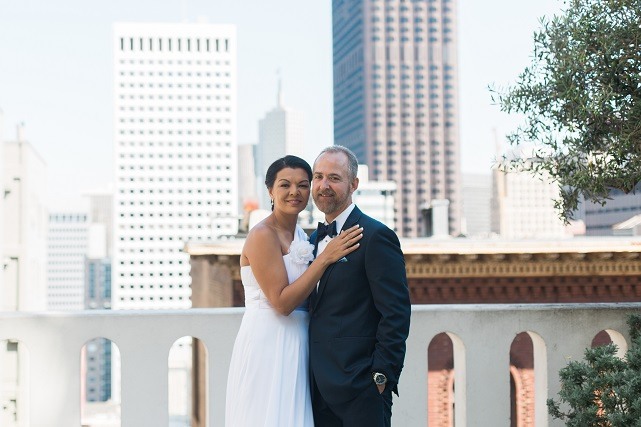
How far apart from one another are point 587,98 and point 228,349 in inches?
104

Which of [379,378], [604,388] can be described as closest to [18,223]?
[604,388]

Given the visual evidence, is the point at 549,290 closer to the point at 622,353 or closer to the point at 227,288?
the point at 227,288

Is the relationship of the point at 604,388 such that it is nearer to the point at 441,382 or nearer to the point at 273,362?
the point at 273,362

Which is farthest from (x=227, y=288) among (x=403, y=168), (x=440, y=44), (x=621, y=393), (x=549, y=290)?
(x=440, y=44)

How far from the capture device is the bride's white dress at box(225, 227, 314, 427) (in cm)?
402

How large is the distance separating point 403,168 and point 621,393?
177790mm

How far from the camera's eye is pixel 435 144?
604ft

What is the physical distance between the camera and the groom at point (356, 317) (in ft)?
12.2

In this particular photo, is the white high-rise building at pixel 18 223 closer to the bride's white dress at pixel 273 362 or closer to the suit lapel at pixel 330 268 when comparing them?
the bride's white dress at pixel 273 362

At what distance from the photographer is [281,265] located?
3.94 meters

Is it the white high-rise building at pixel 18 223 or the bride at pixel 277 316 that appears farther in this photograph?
the white high-rise building at pixel 18 223

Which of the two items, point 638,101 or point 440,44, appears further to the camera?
point 440,44

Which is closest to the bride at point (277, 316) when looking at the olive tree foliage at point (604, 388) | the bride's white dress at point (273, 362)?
the bride's white dress at point (273, 362)

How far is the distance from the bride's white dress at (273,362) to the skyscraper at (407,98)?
173904 millimetres
